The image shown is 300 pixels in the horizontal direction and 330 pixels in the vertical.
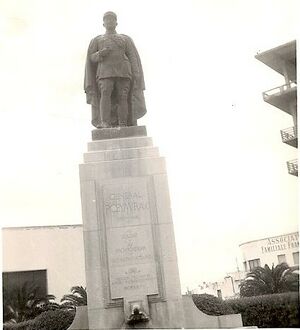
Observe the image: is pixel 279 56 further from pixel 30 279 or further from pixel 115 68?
pixel 30 279

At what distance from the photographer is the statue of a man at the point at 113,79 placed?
11.1 meters

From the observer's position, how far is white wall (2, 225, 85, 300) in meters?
28.2

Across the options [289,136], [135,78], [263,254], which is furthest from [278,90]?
[263,254]

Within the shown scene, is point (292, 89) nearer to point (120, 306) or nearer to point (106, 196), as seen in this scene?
point (106, 196)

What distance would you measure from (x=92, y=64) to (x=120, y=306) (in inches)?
229

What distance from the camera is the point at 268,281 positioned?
20469 mm

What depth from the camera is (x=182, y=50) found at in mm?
13625

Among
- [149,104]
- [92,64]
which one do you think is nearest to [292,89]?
[149,104]

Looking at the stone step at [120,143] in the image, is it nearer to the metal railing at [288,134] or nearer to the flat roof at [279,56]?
the flat roof at [279,56]

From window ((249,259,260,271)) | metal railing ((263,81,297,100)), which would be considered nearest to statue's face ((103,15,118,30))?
metal railing ((263,81,297,100))

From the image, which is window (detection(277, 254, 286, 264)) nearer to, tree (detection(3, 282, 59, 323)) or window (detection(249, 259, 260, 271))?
window (detection(249, 259, 260, 271))

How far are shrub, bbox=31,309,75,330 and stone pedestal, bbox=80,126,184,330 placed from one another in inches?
381

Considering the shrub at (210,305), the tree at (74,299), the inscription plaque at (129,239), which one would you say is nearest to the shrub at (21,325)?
the tree at (74,299)

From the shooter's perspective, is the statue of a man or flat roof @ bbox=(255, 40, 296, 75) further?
the statue of a man
